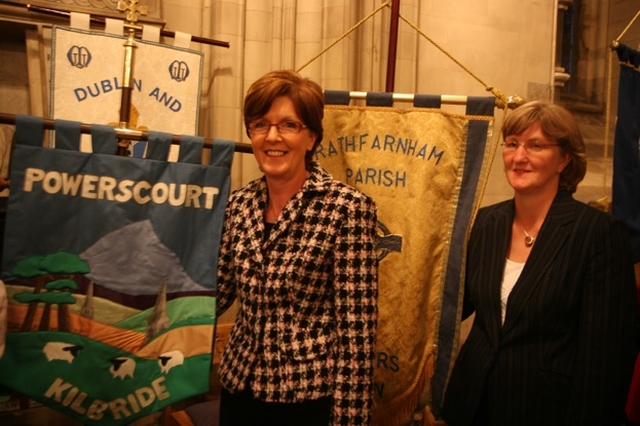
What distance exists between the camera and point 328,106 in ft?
7.48

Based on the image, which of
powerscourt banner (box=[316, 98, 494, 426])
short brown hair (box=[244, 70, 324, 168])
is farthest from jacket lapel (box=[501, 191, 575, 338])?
short brown hair (box=[244, 70, 324, 168])

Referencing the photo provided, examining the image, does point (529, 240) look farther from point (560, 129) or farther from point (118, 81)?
point (118, 81)

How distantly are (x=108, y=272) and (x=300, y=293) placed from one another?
608mm

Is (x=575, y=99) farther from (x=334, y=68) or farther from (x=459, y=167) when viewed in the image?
(x=459, y=167)

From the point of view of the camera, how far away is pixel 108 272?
1707mm

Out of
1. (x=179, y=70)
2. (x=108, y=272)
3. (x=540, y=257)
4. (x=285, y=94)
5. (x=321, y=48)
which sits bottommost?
(x=108, y=272)

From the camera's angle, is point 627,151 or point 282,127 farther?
point 627,151

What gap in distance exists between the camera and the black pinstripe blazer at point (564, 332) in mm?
1617

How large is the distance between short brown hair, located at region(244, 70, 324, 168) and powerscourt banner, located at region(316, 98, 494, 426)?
68 cm

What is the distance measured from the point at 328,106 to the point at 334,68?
959 millimetres

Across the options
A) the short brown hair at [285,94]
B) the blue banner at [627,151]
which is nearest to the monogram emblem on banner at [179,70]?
the short brown hair at [285,94]

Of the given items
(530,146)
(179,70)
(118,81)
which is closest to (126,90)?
(118,81)

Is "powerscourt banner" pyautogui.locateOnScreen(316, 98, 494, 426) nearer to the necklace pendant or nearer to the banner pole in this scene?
the necklace pendant

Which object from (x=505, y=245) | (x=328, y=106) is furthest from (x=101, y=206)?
(x=505, y=245)
